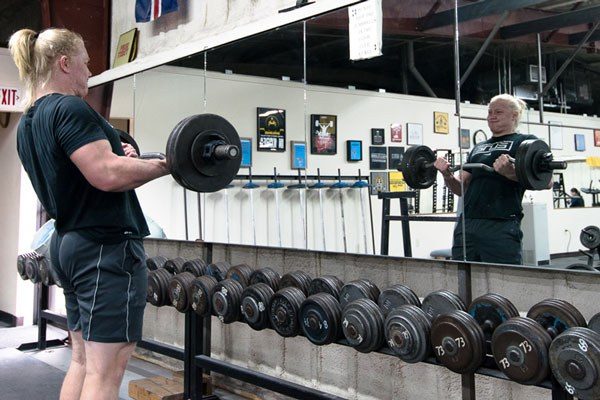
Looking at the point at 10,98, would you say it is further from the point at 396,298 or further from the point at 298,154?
the point at 396,298

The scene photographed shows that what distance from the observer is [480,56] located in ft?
6.26

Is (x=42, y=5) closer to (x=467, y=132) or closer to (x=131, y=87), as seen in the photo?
(x=131, y=87)

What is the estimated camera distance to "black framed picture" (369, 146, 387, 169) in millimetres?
2172

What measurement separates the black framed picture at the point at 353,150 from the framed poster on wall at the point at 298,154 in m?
0.23

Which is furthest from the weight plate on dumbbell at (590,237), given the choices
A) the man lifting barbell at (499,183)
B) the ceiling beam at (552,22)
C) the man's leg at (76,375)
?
the man's leg at (76,375)

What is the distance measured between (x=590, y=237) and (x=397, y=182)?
666 millimetres

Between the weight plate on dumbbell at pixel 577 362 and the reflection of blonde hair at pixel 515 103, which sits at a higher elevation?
the reflection of blonde hair at pixel 515 103

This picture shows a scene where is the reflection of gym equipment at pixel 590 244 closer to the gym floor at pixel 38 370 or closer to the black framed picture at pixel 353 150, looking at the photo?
the black framed picture at pixel 353 150

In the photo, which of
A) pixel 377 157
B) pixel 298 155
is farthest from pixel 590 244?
pixel 298 155

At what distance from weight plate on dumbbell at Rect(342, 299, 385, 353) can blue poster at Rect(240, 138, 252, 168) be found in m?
1.08

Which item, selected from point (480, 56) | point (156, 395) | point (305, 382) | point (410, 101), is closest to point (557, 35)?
point (480, 56)

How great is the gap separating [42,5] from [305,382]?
9.57ft

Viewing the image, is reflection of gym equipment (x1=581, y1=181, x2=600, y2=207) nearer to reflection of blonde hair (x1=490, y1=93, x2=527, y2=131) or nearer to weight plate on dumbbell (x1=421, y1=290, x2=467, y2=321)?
reflection of blonde hair (x1=490, y1=93, x2=527, y2=131)

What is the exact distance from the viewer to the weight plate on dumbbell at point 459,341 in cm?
152
